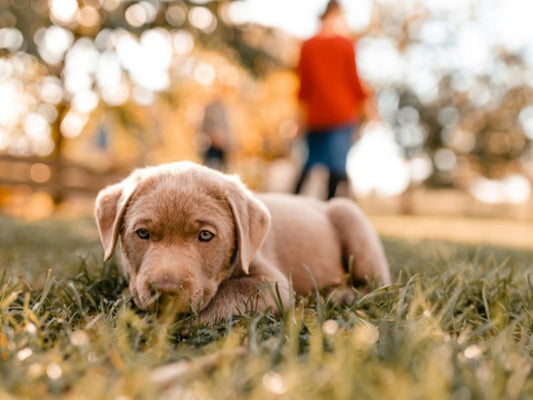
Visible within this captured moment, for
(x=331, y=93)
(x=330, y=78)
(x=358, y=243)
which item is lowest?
(x=358, y=243)

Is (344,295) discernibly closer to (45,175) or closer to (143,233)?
(143,233)

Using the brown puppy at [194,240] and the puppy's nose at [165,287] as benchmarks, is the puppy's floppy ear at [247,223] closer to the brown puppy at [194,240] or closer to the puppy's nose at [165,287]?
the brown puppy at [194,240]

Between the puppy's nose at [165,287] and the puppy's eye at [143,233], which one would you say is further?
the puppy's eye at [143,233]

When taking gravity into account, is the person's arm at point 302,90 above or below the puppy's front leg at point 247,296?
above

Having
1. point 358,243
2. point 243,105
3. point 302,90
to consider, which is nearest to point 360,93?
point 302,90

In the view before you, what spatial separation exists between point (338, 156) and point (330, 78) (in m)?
1.08

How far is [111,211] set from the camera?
11.8 feet

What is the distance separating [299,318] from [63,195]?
1867 centimetres

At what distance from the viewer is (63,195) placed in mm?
20156

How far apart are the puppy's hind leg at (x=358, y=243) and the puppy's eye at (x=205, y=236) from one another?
133 centimetres

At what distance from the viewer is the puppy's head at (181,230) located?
→ 119 inches

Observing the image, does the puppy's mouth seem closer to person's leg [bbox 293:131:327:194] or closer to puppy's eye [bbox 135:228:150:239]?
puppy's eye [bbox 135:228:150:239]

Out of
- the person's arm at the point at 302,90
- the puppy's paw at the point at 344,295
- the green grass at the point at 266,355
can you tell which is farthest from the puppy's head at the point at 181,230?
the person's arm at the point at 302,90

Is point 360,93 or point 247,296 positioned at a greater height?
point 360,93
